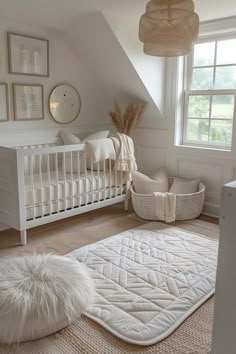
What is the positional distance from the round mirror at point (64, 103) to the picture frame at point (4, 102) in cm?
51

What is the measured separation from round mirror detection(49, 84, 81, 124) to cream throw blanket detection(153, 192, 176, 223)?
4.49 feet

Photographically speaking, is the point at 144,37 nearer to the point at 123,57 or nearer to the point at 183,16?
the point at 183,16

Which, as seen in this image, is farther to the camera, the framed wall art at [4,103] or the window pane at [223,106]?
the window pane at [223,106]

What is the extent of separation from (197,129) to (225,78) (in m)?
0.60

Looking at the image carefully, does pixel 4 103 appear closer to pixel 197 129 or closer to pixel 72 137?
pixel 72 137

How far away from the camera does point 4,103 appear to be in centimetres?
299

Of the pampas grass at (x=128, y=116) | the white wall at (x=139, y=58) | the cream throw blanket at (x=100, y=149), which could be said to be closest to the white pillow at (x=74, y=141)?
the cream throw blanket at (x=100, y=149)

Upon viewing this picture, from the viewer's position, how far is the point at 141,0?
97.3 inches

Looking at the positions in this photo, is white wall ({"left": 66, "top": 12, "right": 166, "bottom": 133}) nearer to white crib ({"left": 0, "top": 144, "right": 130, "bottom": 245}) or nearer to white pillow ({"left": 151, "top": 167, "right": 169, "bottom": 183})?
white pillow ({"left": 151, "top": 167, "right": 169, "bottom": 183})

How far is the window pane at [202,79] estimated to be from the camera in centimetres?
333

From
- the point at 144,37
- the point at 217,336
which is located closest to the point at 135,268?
the point at 217,336

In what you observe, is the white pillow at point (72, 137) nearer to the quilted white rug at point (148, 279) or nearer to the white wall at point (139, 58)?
the white wall at point (139, 58)

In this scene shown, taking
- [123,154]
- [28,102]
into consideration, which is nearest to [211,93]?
[123,154]

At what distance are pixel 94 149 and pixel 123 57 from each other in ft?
3.27
